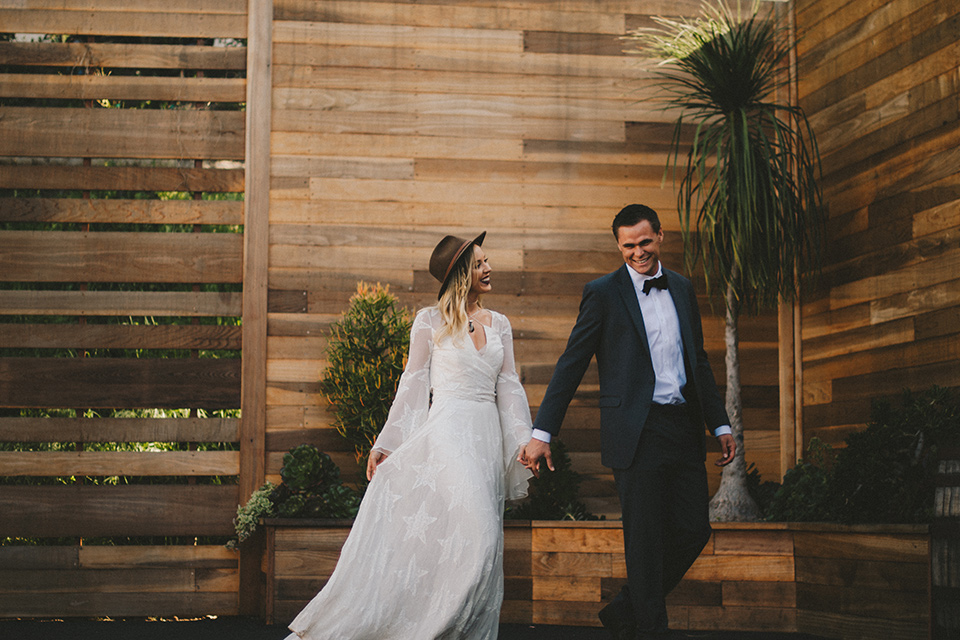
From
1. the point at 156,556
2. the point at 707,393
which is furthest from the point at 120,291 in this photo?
the point at 707,393

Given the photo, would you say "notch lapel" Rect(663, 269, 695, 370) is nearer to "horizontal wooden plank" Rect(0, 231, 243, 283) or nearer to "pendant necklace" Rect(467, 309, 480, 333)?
"pendant necklace" Rect(467, 309, 480, 333)

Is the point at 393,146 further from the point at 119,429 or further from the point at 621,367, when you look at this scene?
the point at 621,367

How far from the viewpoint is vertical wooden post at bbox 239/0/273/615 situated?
15.5 ft

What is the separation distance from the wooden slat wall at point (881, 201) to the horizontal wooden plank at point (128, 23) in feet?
11.4

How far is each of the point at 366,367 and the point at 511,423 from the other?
54.6 inches

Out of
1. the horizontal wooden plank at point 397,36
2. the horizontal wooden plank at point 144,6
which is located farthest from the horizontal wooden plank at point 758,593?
the horizontal wooden plank at point 144,6

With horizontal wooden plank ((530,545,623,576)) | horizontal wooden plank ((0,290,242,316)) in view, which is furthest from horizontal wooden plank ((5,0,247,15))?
horizontal wooden plank ((530,545,623,576))

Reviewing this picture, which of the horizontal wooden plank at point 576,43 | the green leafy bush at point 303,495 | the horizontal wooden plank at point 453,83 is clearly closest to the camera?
the green leafy bush at point 303,495

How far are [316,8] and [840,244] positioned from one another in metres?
3.37

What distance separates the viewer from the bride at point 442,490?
2920 mm

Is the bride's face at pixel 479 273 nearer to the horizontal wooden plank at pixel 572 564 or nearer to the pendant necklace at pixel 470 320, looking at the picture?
the pendant necklace at pixel 470 320

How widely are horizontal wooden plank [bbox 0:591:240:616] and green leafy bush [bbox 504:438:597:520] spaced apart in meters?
1.70

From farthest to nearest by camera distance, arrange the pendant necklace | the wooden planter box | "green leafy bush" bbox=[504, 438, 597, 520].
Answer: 1. "green leafy bush" bbox=[504, 438, 597, 520]
2. the wooden planter box
3. the pendant necklace

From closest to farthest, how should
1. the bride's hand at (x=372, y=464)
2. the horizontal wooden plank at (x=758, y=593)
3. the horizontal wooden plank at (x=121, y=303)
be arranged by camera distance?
the bride's hand at (x=372, y=464) < the horizontal wooden plank at (x=758, y=593) < the horizontal wooden plank at (x=121, y=303)
